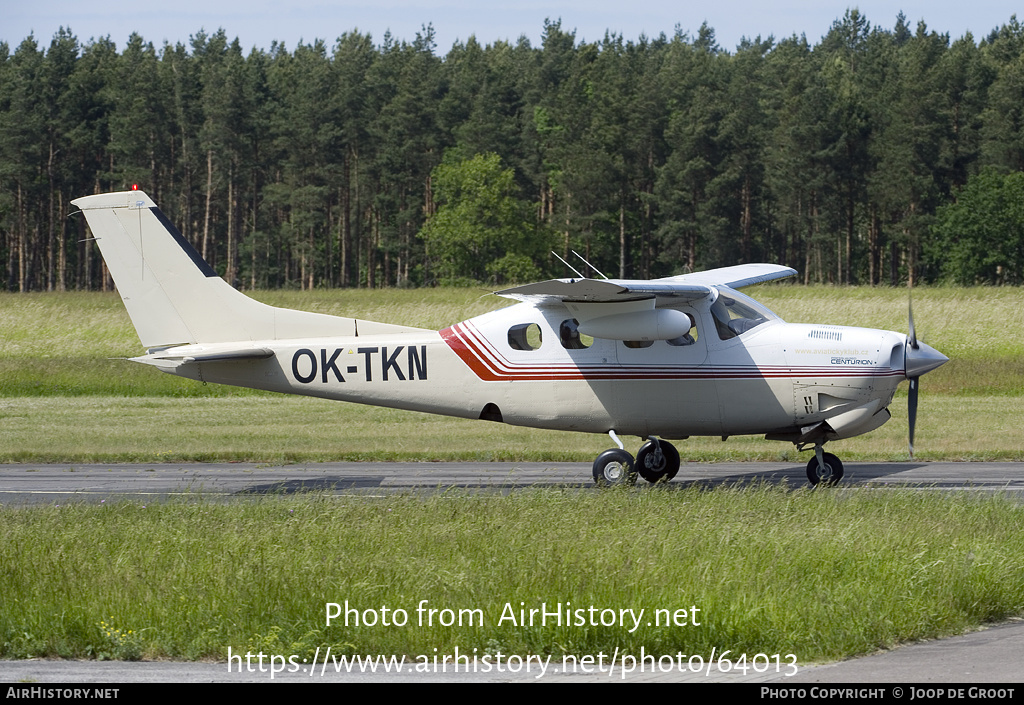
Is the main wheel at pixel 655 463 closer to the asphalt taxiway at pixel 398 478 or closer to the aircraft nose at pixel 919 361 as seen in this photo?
the asphalt taxiway at pixel 398 478

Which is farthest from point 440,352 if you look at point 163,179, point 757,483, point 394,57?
point 394,57

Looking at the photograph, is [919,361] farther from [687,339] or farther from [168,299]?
[168,299]

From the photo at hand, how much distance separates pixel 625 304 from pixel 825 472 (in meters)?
3.38

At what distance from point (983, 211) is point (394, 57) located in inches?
2035

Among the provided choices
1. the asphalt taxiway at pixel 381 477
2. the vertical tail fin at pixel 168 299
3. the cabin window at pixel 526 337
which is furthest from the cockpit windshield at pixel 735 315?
the vertical tail fin at pixel 168 299

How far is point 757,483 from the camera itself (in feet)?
49.3

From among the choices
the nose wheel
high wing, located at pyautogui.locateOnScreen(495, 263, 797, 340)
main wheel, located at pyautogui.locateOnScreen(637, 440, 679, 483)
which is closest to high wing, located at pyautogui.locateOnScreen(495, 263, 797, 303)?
high wing, located at pyautogui.locateOnScreen(495, 263, 797, 340)

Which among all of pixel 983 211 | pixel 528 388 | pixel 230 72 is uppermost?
pixel 230 72

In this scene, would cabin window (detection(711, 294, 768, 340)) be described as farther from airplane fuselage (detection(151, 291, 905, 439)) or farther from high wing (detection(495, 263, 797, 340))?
high wing (detection(495, 263, 797, 340))

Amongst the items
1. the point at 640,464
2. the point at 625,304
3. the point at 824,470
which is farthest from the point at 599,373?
the point at 824,470

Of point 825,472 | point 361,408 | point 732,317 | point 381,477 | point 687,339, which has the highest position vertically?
point 732,317

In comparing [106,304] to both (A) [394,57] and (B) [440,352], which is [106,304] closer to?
(B) [440,352]

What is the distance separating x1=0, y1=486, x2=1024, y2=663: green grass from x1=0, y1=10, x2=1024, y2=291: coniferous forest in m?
65.2

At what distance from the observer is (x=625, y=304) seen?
14062 mm
